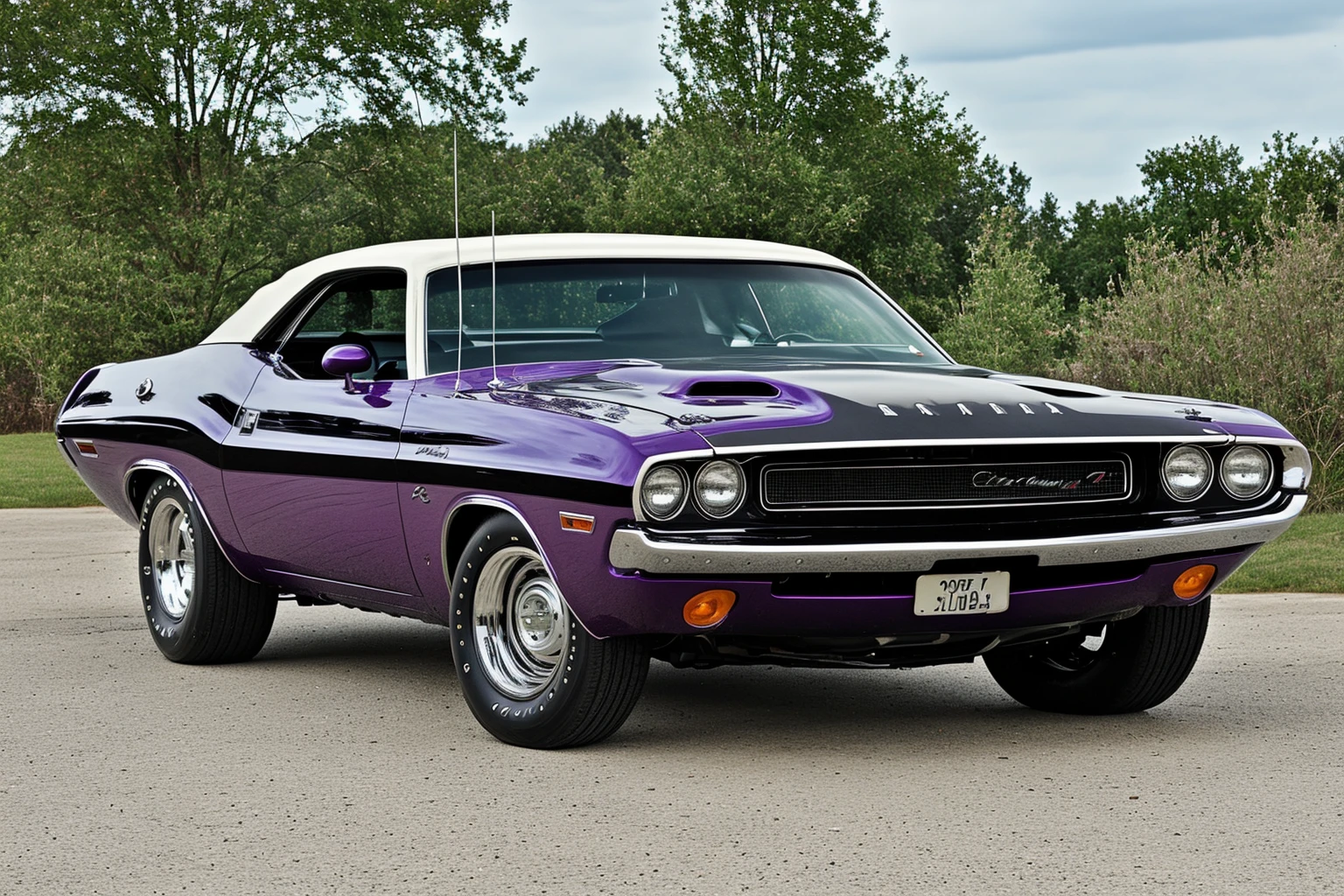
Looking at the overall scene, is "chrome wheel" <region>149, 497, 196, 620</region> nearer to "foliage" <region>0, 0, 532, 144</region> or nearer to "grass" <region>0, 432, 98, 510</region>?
"grass" <region>0, 432, 98, 510</region>

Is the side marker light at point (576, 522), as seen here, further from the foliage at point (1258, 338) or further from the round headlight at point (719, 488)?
the foliage at point (1258, 338)

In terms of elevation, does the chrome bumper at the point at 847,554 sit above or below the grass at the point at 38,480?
above

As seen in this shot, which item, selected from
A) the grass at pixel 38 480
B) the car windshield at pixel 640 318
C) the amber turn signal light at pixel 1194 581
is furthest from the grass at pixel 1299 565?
the grass at pixel 38 480

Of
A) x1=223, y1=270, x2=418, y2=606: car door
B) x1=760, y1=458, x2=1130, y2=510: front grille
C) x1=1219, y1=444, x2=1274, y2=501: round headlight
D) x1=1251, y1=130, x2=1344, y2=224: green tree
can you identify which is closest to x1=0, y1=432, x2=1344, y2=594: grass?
x1=223, y1=270, x2=418, y2=606: car door

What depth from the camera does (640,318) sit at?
21.1 ft

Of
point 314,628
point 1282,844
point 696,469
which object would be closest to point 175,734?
point 696,469

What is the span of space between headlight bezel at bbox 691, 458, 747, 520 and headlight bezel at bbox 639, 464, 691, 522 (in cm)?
2

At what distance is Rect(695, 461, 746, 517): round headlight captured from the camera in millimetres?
4914

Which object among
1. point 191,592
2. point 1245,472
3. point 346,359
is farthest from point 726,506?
point 191,592

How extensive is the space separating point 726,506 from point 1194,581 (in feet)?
5.49

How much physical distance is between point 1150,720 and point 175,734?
336 centimetres

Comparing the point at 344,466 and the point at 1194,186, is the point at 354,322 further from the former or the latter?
the point at 1194,186

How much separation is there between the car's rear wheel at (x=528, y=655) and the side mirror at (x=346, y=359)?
1.11m

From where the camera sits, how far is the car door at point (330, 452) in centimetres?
618
